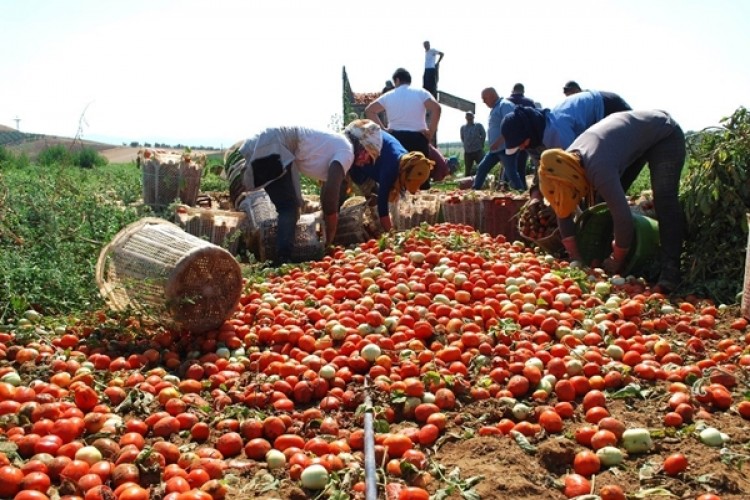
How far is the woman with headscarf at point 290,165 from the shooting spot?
6.52 metres

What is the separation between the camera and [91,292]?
5.29 m

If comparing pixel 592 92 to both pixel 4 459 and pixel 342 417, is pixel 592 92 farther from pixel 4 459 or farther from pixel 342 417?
pixel 4 459

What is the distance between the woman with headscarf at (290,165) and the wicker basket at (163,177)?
7.17ft

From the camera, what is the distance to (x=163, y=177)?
852cm

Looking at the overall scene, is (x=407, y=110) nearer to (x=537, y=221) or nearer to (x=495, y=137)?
(x=495, y=137)

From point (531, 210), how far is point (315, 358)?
3513 mm

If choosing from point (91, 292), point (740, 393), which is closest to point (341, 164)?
point (91, 292)

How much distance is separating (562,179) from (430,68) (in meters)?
7.92

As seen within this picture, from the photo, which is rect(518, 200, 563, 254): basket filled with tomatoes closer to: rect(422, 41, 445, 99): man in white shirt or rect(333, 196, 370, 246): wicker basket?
rect(333, 196, 370, 246): wicker basket

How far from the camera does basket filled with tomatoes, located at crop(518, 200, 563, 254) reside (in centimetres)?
651

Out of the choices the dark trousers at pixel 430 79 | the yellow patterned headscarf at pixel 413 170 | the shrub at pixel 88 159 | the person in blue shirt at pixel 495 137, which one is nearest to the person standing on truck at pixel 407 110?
the person in blue shirt at pixel 495 137

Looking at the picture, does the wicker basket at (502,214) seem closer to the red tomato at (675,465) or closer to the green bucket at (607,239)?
the green bucket at (607,239)

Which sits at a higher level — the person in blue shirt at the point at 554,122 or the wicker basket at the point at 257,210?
the person in blue shirt at the point at 554,122

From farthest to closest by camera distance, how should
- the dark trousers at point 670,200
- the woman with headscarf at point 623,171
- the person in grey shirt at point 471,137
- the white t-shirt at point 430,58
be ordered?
the person in grey shirt at point 471,137, the white t-shirt at point 430,58, the dark trousers at point 670,200, the woman with headscarf at point 623,171
